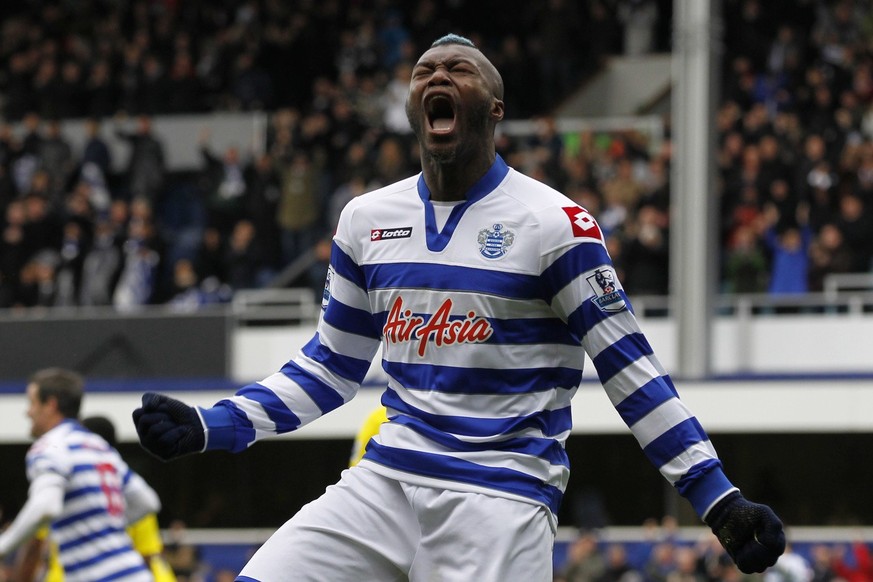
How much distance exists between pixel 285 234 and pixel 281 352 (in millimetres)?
1695

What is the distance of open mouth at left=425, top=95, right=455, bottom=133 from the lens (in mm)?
4098

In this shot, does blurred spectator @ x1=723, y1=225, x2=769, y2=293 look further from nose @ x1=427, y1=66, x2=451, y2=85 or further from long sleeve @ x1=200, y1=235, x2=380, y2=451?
nose @ x1=427, y1=66, x2=451, y2=85

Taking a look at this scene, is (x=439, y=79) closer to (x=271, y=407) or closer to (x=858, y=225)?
(x=271, y=407)

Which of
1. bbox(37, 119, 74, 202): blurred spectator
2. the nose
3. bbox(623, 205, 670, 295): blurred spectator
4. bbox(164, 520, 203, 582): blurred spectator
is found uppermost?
the nose

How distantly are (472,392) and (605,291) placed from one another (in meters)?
0.40

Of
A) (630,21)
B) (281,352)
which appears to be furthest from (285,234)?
(630,21)

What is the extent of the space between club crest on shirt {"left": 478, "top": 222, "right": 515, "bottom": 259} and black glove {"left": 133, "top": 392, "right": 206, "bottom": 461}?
83 centimetres

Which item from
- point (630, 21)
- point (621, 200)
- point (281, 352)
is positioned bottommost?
point (281, 352)

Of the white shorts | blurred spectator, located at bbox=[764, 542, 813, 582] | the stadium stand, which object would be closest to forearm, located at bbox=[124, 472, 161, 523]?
the white shorts

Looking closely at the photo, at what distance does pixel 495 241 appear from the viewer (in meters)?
4.10

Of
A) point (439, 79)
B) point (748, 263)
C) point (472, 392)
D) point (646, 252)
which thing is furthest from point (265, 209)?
point (472, 392)

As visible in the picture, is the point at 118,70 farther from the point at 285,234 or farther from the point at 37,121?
the point at 285,234

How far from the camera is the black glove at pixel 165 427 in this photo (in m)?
4.03

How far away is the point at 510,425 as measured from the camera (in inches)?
158
